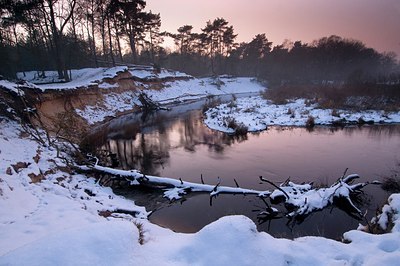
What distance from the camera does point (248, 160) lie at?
12.7 metres

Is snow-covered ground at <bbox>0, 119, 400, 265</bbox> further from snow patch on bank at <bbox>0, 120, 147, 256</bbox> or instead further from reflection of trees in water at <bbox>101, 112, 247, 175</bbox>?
reflection of trees in water at <bbox>101, 112, 247, 175</bbox>

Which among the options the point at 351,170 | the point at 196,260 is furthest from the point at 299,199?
the point at 196,260

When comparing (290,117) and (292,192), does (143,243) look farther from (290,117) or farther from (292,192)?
(290,117)

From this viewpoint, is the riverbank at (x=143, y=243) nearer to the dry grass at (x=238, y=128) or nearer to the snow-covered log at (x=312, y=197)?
the snow-covered log at (x=312, y=197)

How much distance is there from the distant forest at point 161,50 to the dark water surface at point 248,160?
615 inches

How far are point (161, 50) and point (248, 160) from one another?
51.9 meters

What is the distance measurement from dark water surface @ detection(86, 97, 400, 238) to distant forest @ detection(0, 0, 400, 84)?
15.6 m

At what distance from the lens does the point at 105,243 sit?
3262mm

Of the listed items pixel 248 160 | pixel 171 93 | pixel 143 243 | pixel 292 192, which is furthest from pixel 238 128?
pixel 171 93

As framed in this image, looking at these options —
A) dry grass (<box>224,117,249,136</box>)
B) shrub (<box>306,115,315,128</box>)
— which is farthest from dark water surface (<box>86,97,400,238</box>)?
shrub (<box>306,115,315,128</box>)

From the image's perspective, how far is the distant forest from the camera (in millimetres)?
30297

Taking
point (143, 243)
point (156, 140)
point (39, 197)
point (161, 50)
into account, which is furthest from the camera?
point (161, 50)

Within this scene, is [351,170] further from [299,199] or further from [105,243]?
[105,243]

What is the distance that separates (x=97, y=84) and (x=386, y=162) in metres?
24.8
